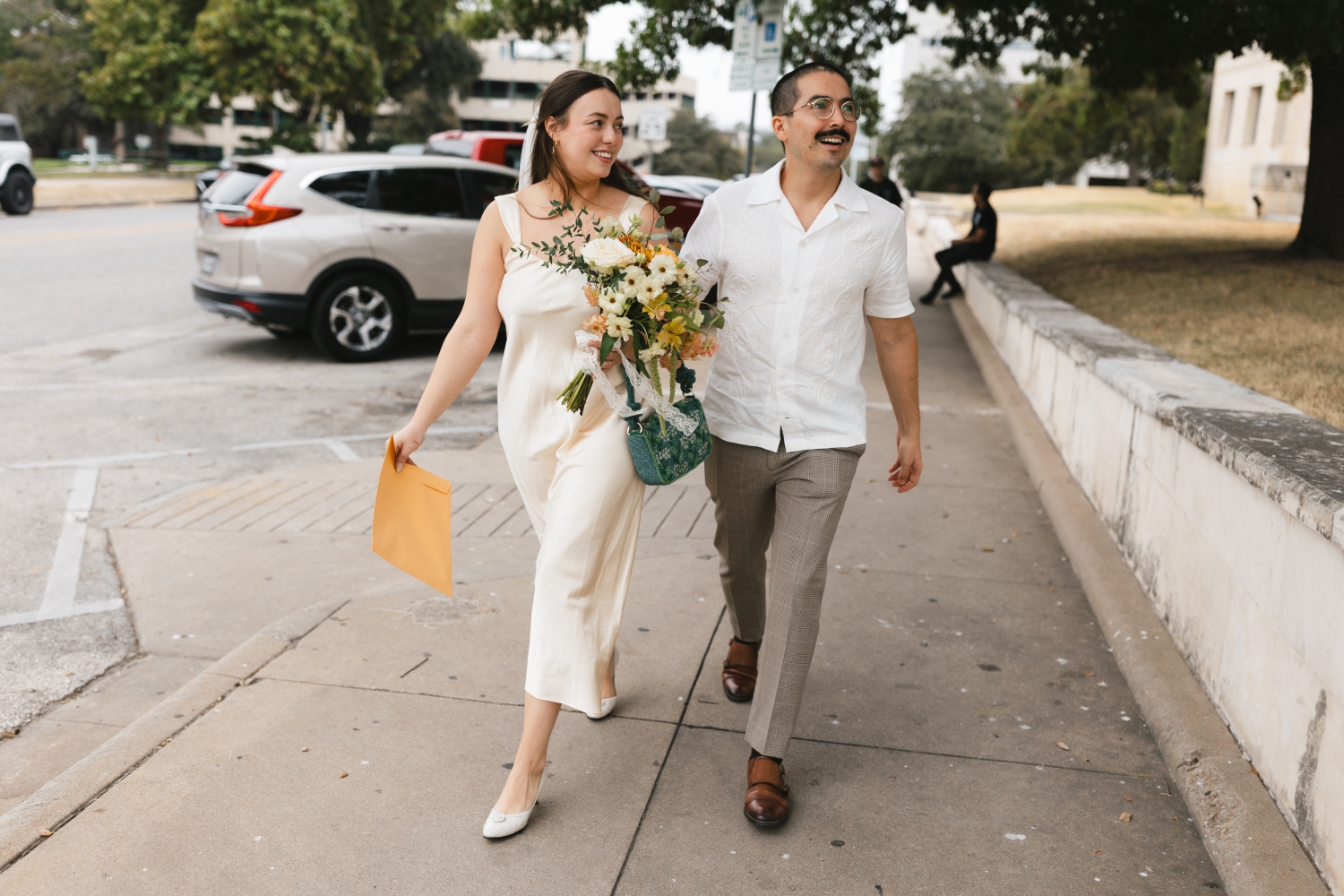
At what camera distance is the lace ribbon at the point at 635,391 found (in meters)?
3.08

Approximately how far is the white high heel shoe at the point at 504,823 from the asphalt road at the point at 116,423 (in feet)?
→ 6.43

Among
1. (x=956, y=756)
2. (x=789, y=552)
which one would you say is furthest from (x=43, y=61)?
(x=956, y=756)

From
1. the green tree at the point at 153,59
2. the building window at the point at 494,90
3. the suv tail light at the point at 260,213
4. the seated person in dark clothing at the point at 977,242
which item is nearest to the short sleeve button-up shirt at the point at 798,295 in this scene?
the suv tail light at the point at 260,213

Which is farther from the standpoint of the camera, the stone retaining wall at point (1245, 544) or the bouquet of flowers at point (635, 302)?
the bouquet of flowers at point (635, 302)

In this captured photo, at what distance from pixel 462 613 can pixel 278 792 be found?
4.60 feet

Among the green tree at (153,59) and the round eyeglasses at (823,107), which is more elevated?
the green tree at (153,59)

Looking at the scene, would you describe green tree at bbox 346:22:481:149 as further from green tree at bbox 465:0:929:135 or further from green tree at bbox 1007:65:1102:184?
green tree at bbox 465:0:929:135

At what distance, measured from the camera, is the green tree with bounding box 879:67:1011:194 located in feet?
195

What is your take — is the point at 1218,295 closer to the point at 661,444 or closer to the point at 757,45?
the point at 757,45

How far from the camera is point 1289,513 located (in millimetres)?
3012

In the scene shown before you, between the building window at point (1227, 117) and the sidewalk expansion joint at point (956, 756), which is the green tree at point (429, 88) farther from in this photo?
the sidewalk expansion joint at point (956, 756)

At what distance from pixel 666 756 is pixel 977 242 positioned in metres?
11.8

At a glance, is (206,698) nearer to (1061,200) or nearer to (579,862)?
(579,862)

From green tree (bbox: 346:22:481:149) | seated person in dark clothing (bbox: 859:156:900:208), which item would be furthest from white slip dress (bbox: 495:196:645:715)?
green tree (bbox: 346:22:481:149)
